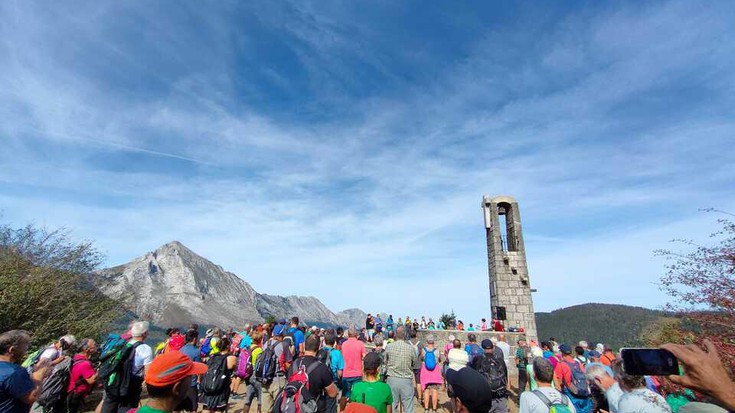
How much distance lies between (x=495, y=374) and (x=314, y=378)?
3.90m

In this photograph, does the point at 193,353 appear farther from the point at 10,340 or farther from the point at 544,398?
the point at 544,398

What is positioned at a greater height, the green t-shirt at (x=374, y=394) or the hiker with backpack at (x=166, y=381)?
the hiker with backpack at (x=166, y=381)

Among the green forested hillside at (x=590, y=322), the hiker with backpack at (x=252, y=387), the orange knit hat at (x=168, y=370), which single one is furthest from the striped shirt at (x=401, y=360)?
the green forested hillside at (x=590, y=322)

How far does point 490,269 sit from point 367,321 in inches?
302

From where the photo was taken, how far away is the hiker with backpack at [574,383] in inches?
255

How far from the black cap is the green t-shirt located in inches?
49.7

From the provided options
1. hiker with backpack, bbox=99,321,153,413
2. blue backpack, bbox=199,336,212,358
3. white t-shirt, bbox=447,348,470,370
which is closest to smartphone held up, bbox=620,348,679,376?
white t-shirt, bbox=447,348,470,370

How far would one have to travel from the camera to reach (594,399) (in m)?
6.70

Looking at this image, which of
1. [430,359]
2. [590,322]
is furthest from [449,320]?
[590,322]

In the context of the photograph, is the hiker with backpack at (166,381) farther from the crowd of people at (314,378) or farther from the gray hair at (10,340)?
the gray hair at (10,340)

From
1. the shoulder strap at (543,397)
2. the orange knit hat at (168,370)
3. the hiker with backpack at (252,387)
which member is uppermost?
the orange knit hat at (168,370)

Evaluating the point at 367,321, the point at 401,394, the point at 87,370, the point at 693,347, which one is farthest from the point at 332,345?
the point at 367,321

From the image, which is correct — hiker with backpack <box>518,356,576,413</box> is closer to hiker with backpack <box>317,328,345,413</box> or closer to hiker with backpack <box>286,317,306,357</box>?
hiker with backpack <box>317,328,345,413</box>

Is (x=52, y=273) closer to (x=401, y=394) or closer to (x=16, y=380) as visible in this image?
(x=16, y=380)
